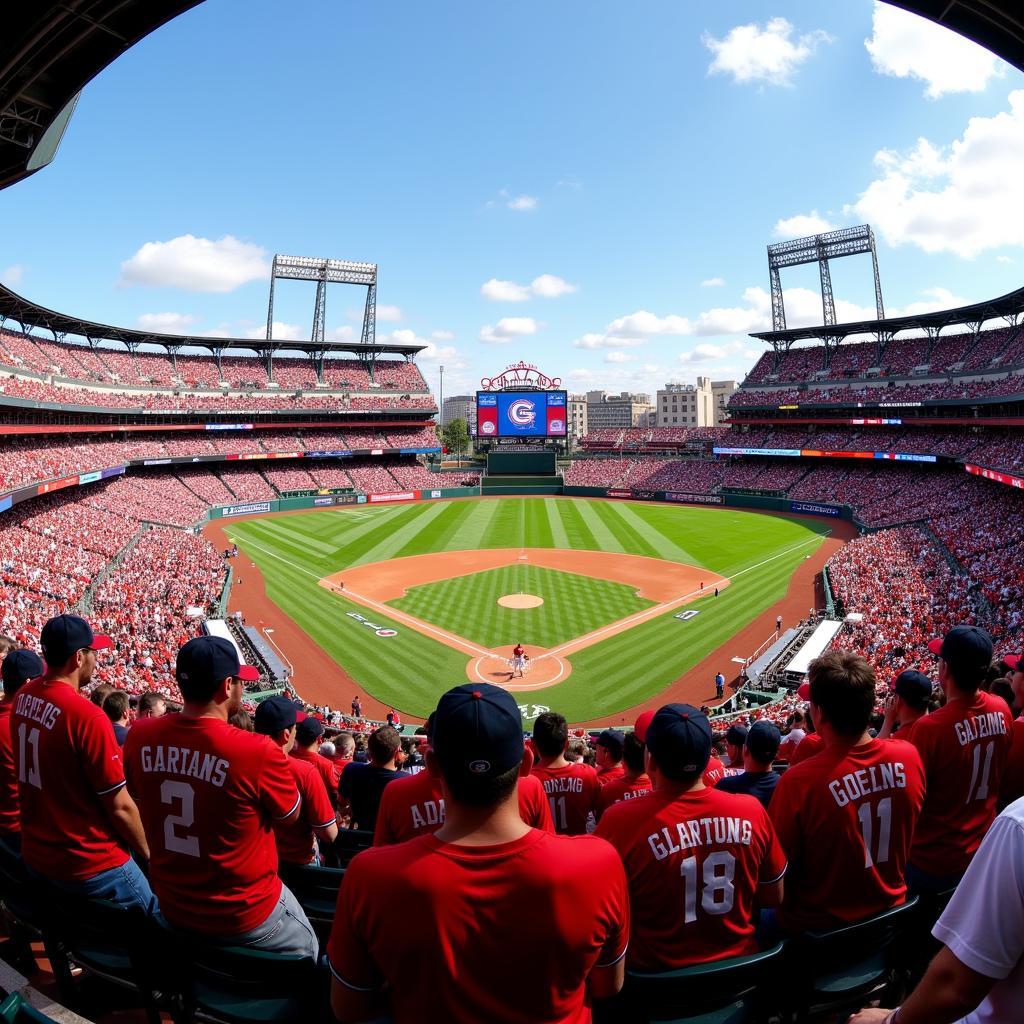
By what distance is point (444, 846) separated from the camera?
232 cm

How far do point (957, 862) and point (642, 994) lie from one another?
278 centimetres

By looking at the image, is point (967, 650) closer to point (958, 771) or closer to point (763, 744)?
point (958, 771)

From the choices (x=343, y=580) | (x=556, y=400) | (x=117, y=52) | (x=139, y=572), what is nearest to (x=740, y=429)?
(x=556, y=400)

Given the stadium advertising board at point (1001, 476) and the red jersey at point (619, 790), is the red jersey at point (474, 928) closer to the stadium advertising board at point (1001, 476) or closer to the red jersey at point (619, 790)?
the red jersey at point (619, 790)

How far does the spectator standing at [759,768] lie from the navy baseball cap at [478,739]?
4128mm

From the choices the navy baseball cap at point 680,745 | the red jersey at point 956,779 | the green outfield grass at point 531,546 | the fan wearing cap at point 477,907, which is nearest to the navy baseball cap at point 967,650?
the red jersey at point 956,779

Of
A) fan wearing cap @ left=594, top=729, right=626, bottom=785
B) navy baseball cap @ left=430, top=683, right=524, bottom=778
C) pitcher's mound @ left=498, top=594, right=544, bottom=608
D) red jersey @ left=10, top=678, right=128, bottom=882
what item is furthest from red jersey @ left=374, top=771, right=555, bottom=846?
pitcher's mound @ left=498, top=594, right=544, bottom=608

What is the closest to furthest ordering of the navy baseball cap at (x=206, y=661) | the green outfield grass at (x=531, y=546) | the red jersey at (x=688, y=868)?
the red jersey at (x=688, y=868)
the navy baseball cap at (x=206, y=661)
the green outfield grass at (x=531, y=546)

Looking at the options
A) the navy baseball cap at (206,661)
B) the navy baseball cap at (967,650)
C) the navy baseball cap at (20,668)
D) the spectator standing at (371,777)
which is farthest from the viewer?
the spectator standing at (371,777)

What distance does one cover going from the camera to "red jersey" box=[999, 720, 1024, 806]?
4957mm

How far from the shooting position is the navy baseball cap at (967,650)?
15.3 feet

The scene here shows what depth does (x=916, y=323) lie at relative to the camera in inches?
2491

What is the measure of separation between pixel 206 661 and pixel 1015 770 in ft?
18.7

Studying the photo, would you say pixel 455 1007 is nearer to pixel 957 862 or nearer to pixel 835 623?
pixel 957 862
